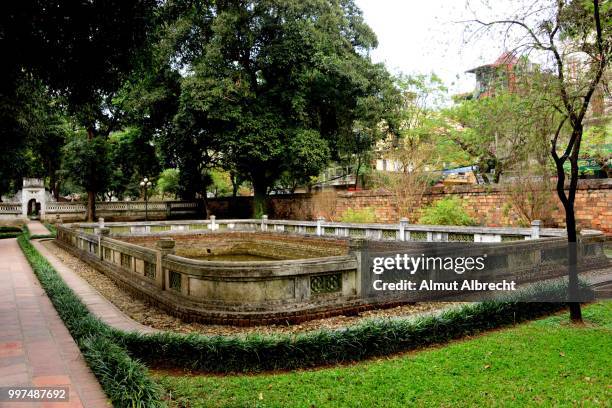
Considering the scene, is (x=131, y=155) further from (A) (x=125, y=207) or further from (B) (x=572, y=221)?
(B) (x=572, y=221)

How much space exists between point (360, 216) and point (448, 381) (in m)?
17.6

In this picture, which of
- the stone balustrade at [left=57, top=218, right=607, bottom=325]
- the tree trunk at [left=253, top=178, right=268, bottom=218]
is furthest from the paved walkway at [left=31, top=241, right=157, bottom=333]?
the tree trunk at [left=253, top=178, right=268, bottom=218]

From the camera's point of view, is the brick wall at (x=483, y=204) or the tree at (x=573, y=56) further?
the brick wall at (x=483, y=204)

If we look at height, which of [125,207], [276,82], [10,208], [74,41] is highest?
[276,82]

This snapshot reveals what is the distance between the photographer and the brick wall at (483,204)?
14.2 m

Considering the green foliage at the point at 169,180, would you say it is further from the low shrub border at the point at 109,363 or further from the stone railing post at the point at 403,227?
the low shrub border at the point at 109,363

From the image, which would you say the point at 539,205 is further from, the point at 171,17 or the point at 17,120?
the point at 17,120

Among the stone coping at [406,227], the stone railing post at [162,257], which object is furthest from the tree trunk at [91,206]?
the stone railing post at [162,257]

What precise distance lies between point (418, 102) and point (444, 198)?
31.4ft

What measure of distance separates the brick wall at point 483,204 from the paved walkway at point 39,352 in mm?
15056

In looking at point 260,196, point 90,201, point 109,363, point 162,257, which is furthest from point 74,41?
point 90,201

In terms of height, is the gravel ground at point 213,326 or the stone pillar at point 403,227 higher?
the stone pillar at point 403,227

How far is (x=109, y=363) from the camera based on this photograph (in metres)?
4.54

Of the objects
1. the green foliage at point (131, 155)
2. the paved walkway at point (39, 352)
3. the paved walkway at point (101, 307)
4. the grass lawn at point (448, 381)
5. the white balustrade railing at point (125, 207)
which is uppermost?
the green foliage at point (131, 155)
